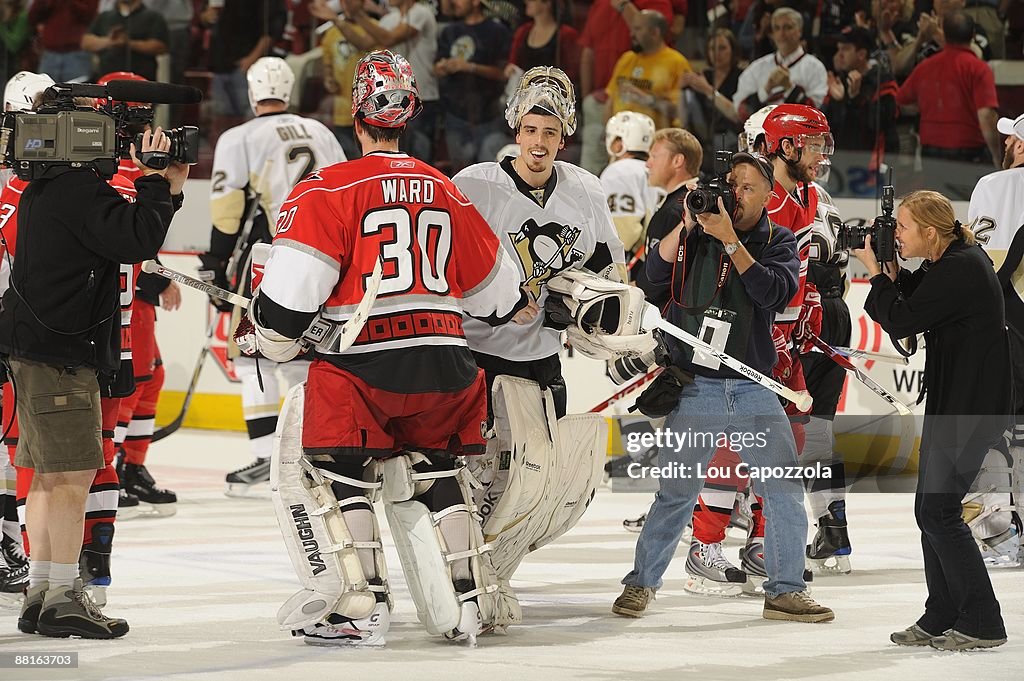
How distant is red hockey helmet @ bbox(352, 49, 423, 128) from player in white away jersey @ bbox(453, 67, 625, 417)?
0.47m

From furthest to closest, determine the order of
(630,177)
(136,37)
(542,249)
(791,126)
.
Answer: (136,37) → (630,177) → (791,126) → (542,249)

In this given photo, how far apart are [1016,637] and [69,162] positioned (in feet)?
9.33

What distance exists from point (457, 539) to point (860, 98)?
5144 millimetres

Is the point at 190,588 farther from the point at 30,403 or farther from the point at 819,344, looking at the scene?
the point at 819,344

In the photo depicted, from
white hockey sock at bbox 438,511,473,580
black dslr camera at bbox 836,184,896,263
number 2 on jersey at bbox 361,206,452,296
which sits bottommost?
white hockey sock at bbox 438,511,473,580

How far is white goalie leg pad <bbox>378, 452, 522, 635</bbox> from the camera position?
4.24 m

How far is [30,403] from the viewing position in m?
4.28

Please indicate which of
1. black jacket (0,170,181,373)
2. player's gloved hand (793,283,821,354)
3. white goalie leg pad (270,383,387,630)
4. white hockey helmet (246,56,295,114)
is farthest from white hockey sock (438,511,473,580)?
white hockey helmet (246,56,295,114)

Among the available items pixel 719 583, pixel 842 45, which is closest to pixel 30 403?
pixel 719 583

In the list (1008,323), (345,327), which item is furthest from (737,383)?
(1008,323)

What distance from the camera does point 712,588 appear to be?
517cm

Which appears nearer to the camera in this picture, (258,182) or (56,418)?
(56,418)

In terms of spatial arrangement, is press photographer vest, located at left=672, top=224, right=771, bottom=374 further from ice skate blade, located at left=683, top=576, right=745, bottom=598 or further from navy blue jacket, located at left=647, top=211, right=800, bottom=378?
ice skate blade, located at left=683, top=576, right=745, bottom=598

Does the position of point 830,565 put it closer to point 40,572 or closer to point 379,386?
point 379,386
